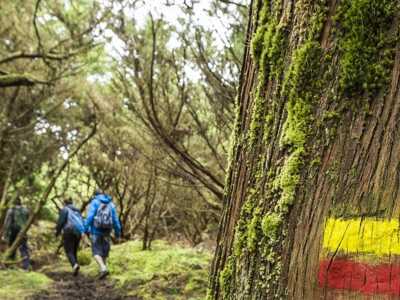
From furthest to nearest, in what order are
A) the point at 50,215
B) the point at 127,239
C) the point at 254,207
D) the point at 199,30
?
the point at 50,215 → the point at 127,239 → the point at 199,30 → the point at 254,207

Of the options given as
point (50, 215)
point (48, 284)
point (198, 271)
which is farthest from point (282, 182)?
point (50, 215)

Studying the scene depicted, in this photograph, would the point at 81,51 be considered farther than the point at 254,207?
Yes

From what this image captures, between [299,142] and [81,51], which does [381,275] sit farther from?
[81,51]

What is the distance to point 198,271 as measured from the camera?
8375 mm

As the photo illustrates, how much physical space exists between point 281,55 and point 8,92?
1273cm

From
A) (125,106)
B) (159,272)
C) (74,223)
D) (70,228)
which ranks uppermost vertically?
(125,106)

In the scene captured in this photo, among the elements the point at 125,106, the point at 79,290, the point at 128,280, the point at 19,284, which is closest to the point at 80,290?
the point at 79,290

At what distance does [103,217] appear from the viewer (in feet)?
29.8

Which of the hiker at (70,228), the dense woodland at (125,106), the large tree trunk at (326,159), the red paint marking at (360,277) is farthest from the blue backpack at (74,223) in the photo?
the red paint marking at (360,277)

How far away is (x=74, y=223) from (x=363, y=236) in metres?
9.43

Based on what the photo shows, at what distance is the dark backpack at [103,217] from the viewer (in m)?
9.06

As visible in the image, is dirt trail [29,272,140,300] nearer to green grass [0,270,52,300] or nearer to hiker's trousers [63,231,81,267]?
green grass [0,270,52,300]

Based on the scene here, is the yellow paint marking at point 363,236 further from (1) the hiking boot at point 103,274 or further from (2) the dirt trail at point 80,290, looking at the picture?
(1) the hiking boot at point 103,274

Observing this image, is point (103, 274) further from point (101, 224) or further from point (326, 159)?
point (326, 159)
